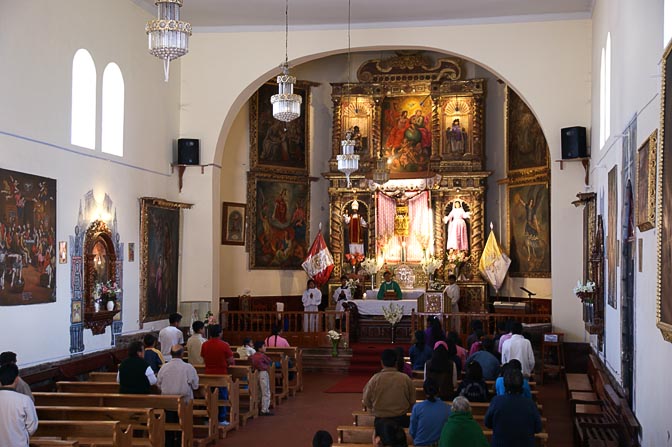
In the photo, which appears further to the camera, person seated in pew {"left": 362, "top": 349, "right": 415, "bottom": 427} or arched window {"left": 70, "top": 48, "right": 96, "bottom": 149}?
arched window {"left": 70, "top": 48, "right": 96, "bottom": 149}

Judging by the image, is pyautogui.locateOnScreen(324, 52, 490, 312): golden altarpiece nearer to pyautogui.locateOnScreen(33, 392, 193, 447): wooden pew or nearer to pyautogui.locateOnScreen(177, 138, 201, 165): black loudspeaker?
pyautogui.locateOnScreen(177, 138, 201, 165): black loudspeaker

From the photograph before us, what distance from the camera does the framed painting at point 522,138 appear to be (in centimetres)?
2505

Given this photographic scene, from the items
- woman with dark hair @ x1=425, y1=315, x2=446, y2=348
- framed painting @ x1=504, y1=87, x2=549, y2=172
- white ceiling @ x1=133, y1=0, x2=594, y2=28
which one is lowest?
woman with dark hair @ x1=425, y1=315, x2=446, y2=348

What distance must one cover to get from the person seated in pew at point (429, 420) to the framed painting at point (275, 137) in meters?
17.8

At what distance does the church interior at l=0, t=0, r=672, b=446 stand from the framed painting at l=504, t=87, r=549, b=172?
7 centimetres

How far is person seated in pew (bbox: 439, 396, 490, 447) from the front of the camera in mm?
7594

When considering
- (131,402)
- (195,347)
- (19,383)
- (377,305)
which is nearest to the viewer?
(19,383)

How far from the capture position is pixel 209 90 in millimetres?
21906

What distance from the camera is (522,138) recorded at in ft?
84.5

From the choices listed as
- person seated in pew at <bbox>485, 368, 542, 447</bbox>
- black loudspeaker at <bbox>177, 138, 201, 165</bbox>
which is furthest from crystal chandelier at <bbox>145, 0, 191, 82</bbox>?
black loudspeaker at <bbox>177, 138, 201, 165</bbox>

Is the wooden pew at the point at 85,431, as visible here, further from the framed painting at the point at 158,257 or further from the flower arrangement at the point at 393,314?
the flower arrangement at the point at 393,314

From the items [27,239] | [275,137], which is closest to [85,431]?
[27,239]

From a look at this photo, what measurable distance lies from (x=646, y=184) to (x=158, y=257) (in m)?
12.9

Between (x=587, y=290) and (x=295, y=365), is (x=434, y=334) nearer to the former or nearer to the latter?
(x=587, y=290)
